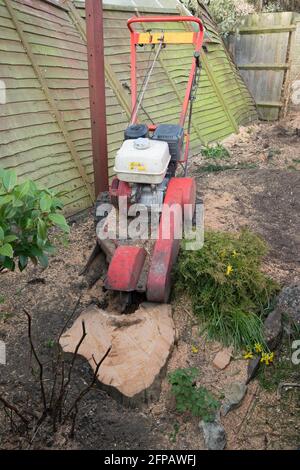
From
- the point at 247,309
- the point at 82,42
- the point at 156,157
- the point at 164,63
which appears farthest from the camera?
the point at 164,63

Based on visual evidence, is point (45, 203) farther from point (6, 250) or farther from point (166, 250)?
point (166, 250)

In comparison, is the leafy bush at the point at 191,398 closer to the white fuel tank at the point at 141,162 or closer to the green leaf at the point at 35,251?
the green leaf at the point at 35,251

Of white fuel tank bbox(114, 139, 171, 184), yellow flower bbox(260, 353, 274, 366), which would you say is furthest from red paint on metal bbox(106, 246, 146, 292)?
yellow flower bbox(260, 353, 274, 366)

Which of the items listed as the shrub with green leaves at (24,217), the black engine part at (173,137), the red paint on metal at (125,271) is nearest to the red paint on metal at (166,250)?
the red paint on metal at (125,271)

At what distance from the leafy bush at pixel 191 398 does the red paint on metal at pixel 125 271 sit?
69 cm

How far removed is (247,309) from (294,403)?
684mm

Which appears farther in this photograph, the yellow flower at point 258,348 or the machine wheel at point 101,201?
the machine wheel at point 101,201

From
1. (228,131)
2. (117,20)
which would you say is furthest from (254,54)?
(117,20)

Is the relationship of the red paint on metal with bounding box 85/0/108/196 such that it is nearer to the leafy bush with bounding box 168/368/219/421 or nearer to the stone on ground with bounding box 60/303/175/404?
→ the stone on ground with bounding box 60/303/175/404

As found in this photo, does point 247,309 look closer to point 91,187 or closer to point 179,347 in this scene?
point 179,347

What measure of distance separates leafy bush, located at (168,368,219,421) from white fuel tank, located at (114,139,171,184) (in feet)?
4.90

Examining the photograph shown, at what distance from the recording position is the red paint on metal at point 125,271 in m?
2.97

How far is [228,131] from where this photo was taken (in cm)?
751

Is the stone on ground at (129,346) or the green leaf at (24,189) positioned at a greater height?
the green leaf at (24,189)
